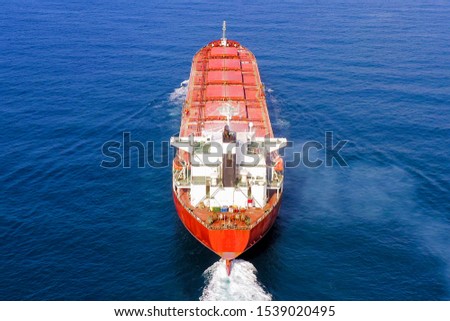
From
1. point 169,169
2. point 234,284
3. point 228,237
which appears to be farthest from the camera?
point 169,169

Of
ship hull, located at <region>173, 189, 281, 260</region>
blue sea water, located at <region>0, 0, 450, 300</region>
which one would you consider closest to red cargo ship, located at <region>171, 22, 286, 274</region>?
ship hull, located at <region>173, 189, 281, 260</region>

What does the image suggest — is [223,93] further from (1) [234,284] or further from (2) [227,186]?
(1) [234,284]

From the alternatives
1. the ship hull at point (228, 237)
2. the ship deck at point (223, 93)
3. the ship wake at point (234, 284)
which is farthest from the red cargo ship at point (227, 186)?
the ship deck at point (223, 93)

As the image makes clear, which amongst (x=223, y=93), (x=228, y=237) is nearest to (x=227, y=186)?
(x=228, y=237)

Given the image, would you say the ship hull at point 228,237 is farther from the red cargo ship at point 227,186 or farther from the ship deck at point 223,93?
the ship deck at point 223,93

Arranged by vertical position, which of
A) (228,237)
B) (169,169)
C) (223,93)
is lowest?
(228,237)

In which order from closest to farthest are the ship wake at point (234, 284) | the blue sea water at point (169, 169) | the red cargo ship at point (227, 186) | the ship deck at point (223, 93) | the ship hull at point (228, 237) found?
the ship wake at point (234, 284) < the blue sea water at point (169, 169) < the ship hull at point (228, 237) < the red cargo ship at point (227, 186) < the ship deck at point (223, 93)

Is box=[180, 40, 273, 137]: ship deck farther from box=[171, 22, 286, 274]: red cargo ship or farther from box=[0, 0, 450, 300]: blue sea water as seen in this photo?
box=[0, 0, 450, 300]: blue sea water

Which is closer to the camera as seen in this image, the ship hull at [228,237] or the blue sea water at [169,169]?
the blue sea water at [169,169]
